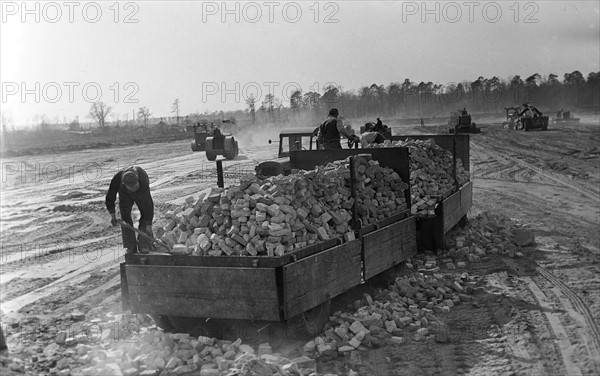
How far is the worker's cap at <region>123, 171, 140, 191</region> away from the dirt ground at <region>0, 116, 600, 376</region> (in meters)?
1.46

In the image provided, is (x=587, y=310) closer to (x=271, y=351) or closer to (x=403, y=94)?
(x=271, y=351)

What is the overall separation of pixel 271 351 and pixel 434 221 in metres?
4.39

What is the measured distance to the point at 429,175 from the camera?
10.7 metres

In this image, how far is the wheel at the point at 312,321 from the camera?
6004 mm

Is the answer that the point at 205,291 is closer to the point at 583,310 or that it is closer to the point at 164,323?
the point at 164,323

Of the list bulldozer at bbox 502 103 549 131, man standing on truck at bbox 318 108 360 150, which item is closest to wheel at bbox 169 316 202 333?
man standing on truck at bbox 318 108 360 150

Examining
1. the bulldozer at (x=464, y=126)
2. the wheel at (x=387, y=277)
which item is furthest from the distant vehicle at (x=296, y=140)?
the bulldozer at (x=464, y=126)

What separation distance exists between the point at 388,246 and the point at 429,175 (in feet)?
11.3

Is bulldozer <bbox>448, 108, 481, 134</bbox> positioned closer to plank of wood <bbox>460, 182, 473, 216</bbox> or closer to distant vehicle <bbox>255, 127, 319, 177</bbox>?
distant vehicle <bbox>255, 127, 319, 177</bbox>

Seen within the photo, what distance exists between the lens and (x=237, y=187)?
6.48 metres

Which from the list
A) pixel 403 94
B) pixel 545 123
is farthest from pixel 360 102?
pixel 545 123

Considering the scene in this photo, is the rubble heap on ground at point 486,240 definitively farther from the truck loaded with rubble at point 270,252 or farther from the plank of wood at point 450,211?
the truck loaded with rubble at point 270,252

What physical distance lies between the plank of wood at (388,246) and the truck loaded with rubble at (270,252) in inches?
0.5

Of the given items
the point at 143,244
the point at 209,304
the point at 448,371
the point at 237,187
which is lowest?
the point at 448,371
